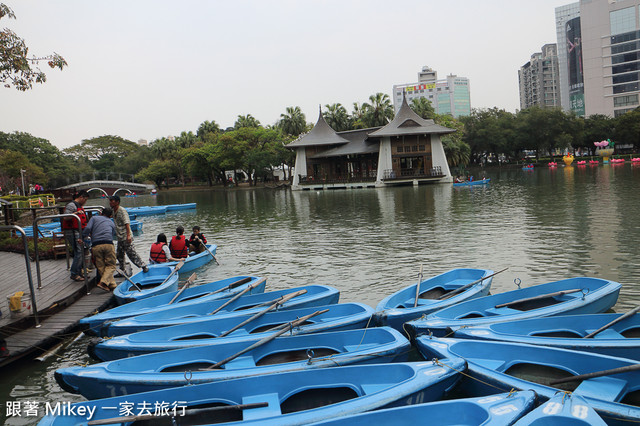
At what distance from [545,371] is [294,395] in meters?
2.69

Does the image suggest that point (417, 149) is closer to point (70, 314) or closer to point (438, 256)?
point (438, 256)

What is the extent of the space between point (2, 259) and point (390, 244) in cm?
1183

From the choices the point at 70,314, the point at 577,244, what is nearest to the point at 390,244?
the point at 577,244

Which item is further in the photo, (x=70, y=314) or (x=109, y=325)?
(x=70, y=314)

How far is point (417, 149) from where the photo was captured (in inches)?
1881

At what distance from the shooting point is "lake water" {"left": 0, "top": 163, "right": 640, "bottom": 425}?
9.84 m

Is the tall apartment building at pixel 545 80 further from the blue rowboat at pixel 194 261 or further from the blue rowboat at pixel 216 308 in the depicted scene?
the blue rowboat at pixel 216 308

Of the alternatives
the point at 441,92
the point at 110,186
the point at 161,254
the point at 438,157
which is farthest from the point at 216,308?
the point at 441,92

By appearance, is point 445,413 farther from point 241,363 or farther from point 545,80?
point 545,80

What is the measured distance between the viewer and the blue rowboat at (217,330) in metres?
5.88

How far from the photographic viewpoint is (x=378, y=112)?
196 ft

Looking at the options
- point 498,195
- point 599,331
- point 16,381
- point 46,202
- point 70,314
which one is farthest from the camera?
point 46,202

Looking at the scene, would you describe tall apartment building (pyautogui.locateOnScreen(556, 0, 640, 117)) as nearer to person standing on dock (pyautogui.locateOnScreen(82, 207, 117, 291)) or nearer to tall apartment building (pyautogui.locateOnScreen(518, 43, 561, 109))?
tall apartment building (pyautogui.locateOnScreen(518, 43, 561, 109))

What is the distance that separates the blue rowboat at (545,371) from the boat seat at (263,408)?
1896 millimetres
